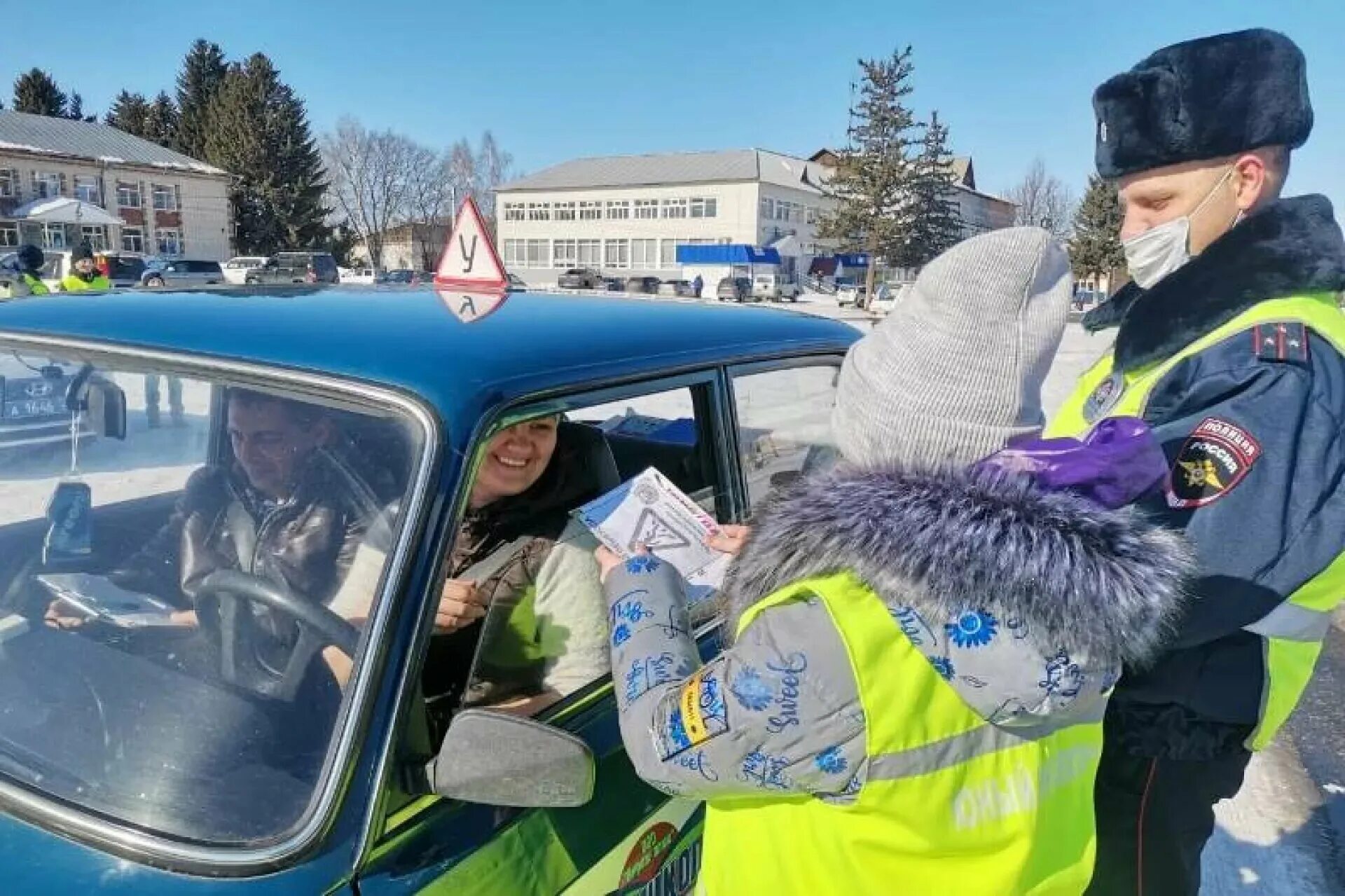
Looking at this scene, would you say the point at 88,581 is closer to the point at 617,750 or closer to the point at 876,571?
the point at 617,750

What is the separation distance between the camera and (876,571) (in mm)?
1105

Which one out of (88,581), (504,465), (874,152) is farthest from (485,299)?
(874,152)

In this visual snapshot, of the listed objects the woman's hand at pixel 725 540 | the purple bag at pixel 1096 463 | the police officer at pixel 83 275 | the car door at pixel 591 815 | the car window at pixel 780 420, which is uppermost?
the police officer at pixel 83 275

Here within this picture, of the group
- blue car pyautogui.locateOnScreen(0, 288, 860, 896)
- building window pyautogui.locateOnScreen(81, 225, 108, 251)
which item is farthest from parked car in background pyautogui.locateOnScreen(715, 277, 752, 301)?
blue car pyautogui.locateOnScreen(0, 288, 860, 896)

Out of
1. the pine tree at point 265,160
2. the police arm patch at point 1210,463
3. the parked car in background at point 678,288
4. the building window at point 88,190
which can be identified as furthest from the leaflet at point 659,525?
the pine tree at point 265,160

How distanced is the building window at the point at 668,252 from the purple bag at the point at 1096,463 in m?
72.0

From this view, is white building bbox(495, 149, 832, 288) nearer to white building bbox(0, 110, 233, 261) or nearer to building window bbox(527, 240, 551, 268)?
building window bbox(527, 240, 551, 268)

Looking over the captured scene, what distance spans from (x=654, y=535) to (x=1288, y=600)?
3.65 ft

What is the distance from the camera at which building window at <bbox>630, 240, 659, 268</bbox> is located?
73.2m

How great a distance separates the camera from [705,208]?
234 feet

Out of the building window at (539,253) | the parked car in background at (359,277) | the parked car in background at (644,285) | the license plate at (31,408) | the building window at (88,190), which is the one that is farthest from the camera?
the building window at (539,253)

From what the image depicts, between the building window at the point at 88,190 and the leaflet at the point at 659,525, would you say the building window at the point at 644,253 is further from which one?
the leaflet at the point at 659,525

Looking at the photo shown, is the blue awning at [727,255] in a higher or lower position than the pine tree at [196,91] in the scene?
lower

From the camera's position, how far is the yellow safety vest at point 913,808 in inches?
42.9
